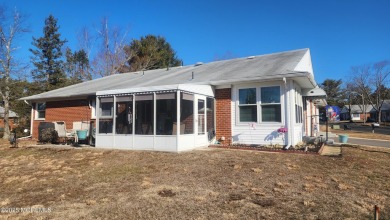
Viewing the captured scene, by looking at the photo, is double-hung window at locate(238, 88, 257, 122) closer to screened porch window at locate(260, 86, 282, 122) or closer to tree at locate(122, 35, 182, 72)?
screened porch window at locate(260, 86, 282, 122)

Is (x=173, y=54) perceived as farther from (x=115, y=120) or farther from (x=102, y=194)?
(x=102, y=194)

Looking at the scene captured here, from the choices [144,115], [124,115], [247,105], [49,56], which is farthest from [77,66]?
[247,105]

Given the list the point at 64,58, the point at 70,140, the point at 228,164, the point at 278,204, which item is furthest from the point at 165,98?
the point at 64,58

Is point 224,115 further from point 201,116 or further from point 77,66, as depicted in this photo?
point 77,66

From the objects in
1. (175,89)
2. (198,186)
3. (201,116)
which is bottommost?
(198,186)

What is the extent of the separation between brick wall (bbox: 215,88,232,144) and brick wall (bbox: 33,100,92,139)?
26.4 ft

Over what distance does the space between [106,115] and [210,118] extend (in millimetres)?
4398

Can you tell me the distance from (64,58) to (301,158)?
42111mm

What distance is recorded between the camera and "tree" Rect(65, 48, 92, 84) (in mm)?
37812

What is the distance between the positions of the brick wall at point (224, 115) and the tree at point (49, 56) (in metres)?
33.0

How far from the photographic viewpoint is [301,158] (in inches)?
346

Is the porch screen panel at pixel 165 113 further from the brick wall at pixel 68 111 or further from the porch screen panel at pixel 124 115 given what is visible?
the brick wall at pixel 68 111

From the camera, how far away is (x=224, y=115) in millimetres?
12148

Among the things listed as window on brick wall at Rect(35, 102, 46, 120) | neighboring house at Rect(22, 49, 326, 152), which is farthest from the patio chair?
window on brick wall at Rect(35, 102, 46, 120)
